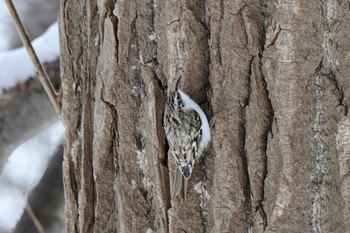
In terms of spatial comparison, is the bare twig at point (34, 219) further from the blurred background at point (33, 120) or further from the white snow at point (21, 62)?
the white snow at point (21, 62)

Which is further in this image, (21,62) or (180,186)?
(21,62)

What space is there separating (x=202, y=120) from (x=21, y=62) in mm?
1133

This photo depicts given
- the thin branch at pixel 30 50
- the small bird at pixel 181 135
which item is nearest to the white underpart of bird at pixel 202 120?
the small bird at pixel 181 135

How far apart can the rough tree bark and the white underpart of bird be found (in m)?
0.02

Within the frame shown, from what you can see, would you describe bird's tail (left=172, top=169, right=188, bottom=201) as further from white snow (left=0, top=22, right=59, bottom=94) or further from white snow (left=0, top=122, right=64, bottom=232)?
white snow (left=0, top=122, right=64, bottom=232)

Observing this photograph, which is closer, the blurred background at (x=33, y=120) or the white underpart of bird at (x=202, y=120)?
the white underpart of bird at (x=202, y=120)

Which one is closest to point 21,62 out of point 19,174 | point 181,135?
point 181,135

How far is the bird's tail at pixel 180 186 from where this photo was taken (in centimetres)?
184

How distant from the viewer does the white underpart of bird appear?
183cm

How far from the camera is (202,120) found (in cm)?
185

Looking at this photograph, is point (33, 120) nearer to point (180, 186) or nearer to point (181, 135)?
point (181, 135)

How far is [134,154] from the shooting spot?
6.40ft

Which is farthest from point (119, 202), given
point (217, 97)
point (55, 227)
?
→ point (55, 227)

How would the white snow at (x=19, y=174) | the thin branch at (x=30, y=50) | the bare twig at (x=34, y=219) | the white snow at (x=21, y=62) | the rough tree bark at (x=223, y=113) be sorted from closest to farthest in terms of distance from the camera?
the rough tree bark at (x=223, y=113) < the thin branch at (x=30, y=50) < the white snow at (x=21, y=62) < the bare twig at (x=34, y=219) < the white snow at (x=19, y=174)
